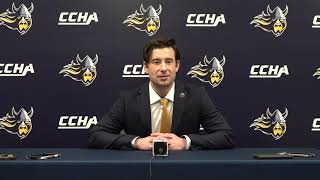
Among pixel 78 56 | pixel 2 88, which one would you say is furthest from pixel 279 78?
pixel 2 88

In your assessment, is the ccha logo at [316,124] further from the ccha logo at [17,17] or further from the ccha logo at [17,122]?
the ccha logo at [17,17]

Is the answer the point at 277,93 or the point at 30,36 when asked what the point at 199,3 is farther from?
the point at 30,36

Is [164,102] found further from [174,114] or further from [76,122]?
[76,122]

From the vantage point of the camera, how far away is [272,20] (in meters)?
3.52

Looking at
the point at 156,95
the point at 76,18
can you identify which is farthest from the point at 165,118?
the point at 76,18

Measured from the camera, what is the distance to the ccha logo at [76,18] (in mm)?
3545

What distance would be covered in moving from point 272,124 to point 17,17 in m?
2.48

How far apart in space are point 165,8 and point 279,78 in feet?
3.92

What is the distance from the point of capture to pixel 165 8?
3535mm

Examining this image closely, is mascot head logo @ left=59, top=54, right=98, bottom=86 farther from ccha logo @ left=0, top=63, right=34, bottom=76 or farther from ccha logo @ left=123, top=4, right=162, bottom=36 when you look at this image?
ccha logo @ left=123, top=4, right=162, bottom=36

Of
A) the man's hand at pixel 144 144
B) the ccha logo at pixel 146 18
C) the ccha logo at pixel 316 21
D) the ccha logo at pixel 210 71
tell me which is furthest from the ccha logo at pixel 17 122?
the ccha logo at pixel 316 21

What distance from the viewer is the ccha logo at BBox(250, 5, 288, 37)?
352cm

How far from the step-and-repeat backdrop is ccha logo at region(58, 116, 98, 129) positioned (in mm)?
21

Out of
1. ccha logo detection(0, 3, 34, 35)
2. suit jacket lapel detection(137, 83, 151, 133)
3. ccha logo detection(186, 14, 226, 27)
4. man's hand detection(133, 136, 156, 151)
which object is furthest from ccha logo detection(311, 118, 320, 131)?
ccha logo detection(0, 3, 34, 35)
